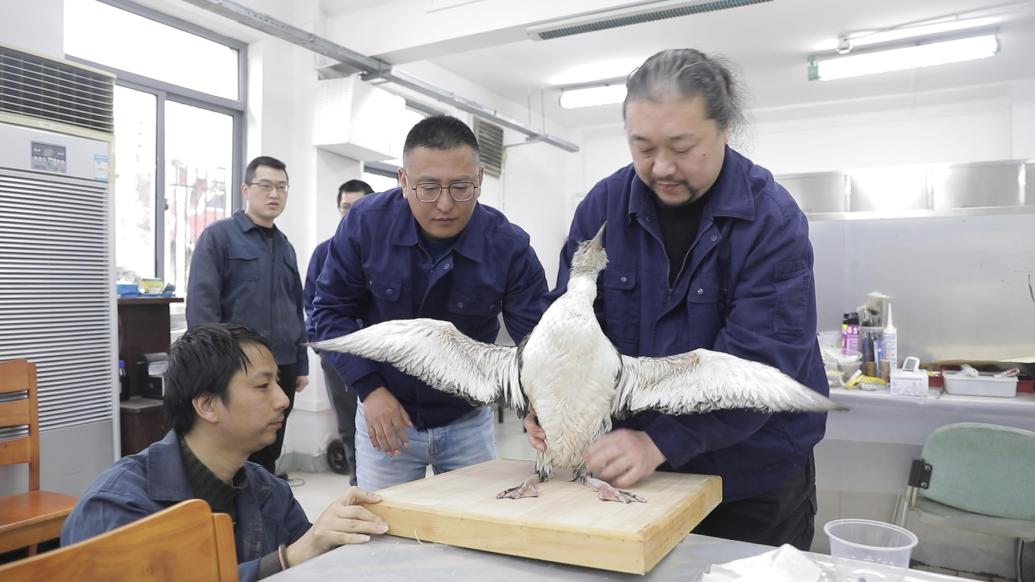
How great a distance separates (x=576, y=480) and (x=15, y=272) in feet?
9.78

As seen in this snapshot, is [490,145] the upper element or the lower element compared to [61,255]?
upper

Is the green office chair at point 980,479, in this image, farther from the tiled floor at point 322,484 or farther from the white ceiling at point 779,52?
the white ceiling at point 779,52

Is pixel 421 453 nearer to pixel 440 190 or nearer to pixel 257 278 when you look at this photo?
pixel 440 190

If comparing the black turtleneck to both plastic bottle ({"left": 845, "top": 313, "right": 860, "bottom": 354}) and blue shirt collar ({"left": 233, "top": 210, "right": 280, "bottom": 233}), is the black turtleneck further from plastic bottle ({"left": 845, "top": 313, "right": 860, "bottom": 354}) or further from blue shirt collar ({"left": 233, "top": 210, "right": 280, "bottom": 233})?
blue shirt collar ({"left": 233, "top": 210, "right": 280, "bottom": 233})

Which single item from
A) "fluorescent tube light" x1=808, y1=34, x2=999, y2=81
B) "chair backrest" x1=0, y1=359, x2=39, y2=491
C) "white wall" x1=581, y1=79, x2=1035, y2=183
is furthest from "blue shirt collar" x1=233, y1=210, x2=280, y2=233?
"white wall" x1=581, y1=79, x2=1035, y2=183

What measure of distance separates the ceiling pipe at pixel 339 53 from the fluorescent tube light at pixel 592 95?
78cm

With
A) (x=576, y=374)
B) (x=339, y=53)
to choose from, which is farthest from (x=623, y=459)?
(x=339, y=53)

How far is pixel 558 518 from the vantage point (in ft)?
3.85

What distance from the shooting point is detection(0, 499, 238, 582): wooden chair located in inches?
32.4

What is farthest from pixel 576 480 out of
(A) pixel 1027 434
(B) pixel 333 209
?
(B) pixel 333 209

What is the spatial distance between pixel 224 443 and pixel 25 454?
6.06 feet

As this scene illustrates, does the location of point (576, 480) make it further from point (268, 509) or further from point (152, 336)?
point (152, 336)

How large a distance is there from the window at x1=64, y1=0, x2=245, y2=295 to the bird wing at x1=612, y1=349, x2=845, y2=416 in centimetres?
407

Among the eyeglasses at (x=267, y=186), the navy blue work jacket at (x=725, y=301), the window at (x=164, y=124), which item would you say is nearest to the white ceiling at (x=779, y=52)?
the window at (x=164, y=124)
